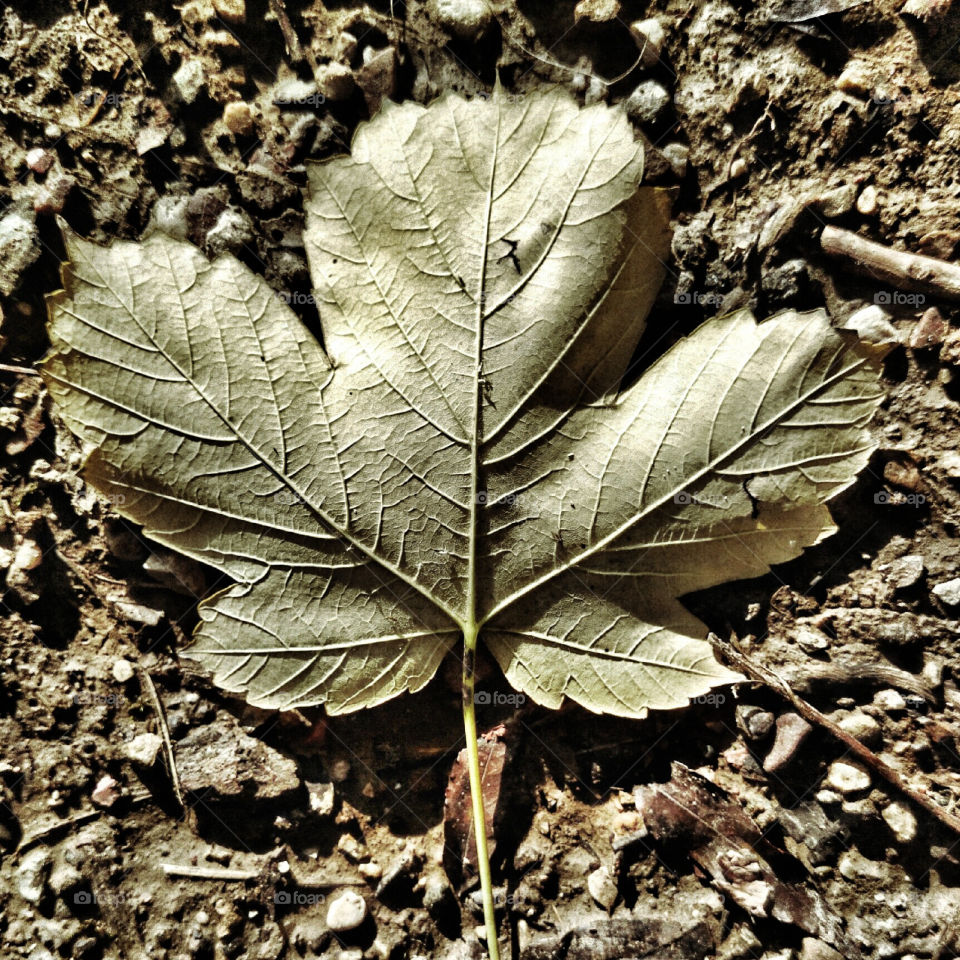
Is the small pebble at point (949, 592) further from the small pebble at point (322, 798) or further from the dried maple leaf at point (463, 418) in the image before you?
the small pebble at point (322, 798)

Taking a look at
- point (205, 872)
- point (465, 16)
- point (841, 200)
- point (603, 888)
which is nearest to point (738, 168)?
point (841, 200)

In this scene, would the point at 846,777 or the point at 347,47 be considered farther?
the point at 347,47

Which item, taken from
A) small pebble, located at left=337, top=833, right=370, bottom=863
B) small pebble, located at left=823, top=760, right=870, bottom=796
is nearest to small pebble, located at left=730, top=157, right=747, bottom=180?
small pebble, located at left=823, top=760, right=870, bottom=796

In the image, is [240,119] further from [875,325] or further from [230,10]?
[875,325]

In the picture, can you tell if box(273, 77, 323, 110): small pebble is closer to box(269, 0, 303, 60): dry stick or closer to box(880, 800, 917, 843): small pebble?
box(269, 0, 303, 60): dry stick

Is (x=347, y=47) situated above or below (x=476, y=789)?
above

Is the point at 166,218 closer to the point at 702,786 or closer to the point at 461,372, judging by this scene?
the point at 461,372

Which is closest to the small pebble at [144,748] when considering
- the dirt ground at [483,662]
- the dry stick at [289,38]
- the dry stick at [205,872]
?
the dirt ground at [483,662]

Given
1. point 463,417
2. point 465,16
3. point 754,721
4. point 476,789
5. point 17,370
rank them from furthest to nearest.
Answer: point 17,370 → point 465,16 → point 754,721 → point 476,789 → point 463,417
